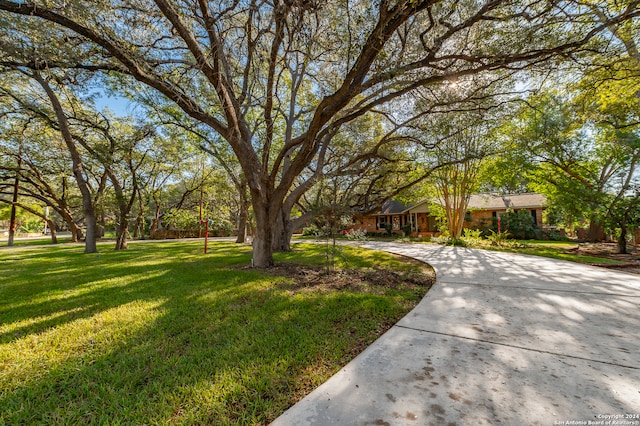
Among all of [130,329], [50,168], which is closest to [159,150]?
[50,168]

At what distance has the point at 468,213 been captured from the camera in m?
20.0

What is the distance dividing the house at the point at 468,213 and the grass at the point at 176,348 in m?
12.7

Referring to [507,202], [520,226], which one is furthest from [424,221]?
[520,226]

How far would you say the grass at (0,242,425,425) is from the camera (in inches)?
65.1

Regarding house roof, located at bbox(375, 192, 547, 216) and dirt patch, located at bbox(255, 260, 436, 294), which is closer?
dirt patch, located at bbox(255, 260, 436, 294)

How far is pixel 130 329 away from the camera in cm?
287

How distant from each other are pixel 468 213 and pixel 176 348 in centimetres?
2245

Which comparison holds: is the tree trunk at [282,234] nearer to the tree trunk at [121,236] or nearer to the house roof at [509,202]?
the tree trunk at [121,236]

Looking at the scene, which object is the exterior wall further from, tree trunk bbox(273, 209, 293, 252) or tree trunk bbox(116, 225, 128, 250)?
tree trunk bbox(116, 225, 128, 250)

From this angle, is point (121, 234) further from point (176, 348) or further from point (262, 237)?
point (176, 348)

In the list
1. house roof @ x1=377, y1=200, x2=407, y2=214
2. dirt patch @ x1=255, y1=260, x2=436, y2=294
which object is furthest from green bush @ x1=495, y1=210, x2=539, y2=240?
dirt patch @ x1=255, y1=260, x2=436, y2=294

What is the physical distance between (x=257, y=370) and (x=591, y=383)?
251 cm

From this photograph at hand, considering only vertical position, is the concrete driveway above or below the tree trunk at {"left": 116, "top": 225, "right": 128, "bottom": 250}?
below

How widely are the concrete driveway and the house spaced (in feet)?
42.4
